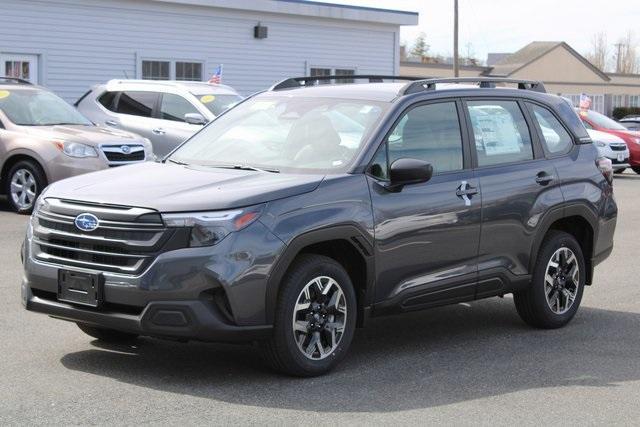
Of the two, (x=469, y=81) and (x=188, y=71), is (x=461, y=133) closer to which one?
(x=469, y=81)

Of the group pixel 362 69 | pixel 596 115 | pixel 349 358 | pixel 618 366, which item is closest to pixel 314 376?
pixel 349 358

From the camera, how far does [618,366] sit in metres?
6.98

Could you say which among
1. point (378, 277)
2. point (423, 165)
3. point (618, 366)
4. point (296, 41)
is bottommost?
point (618, 366)

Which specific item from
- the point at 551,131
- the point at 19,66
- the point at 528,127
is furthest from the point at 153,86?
the point at 528,127

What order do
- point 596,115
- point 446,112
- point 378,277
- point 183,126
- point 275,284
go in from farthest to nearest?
1. point 596,115
2. point 183,126
3. point 446,112
4. point 378,277
5. point 275,284

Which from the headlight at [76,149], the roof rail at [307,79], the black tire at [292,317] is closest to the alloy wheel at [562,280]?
the roof rail at [307,79]

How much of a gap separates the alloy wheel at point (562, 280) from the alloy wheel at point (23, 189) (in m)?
8.69

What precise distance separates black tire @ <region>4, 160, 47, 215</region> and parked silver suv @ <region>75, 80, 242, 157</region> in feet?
12.0

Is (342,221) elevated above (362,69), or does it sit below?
below

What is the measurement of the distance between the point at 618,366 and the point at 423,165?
1717mm

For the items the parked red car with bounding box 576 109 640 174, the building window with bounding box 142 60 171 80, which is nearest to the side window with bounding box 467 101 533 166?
the parked red car with bounding box 576 109 640 174

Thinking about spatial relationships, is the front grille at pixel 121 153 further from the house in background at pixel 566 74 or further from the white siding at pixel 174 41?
the house in background at pixel 566 74

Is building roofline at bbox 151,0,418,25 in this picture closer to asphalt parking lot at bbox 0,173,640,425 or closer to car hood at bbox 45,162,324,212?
asphalt parking lot at bbox 0,173,640,425

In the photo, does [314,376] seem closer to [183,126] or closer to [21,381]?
[21,381]
